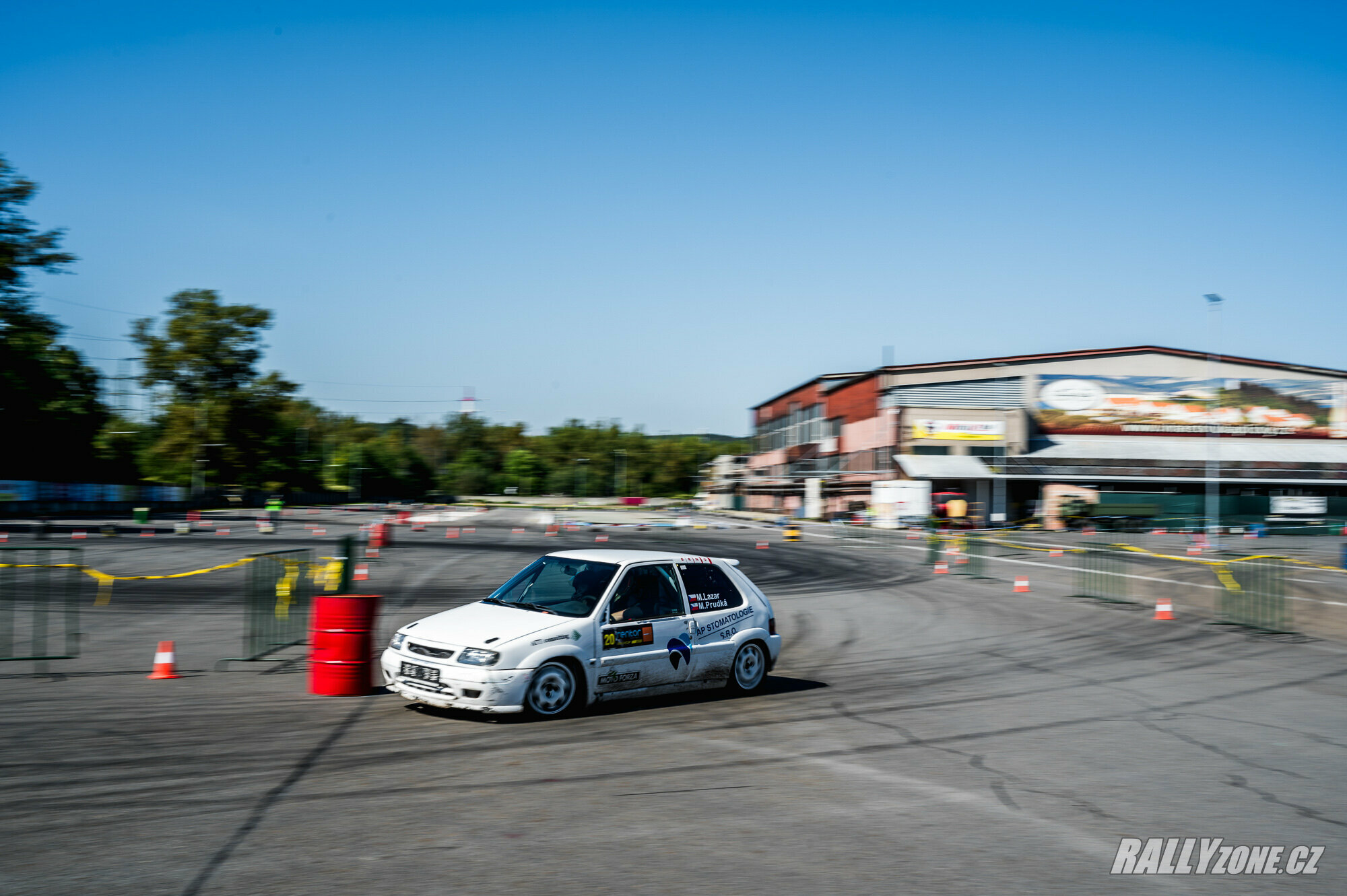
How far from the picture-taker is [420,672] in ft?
28.8

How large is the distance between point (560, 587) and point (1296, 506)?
205 feet

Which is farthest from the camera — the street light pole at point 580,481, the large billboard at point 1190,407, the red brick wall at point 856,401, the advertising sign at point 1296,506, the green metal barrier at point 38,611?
the street light pole at point 580,481

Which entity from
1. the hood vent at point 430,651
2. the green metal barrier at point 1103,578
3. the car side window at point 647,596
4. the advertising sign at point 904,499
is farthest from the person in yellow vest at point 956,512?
the hood vent at point 430,651

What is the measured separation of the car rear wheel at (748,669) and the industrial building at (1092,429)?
54.8 m

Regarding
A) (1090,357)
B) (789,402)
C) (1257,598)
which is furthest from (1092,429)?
(1257,598)

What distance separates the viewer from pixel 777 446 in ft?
355

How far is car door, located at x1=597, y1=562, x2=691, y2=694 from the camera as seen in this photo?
9.26 meters

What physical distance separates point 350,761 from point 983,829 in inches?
171

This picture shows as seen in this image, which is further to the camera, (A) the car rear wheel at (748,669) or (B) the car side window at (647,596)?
(A) the car rear wheel at (748,669)

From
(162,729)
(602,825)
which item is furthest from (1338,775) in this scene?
(162,729)

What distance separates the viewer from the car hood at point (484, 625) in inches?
343

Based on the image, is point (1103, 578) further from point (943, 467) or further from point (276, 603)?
point (943, 467)

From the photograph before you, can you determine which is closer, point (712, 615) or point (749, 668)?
point (712, 615)

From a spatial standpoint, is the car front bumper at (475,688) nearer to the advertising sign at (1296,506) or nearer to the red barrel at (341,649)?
the red barrel at (341,649)
